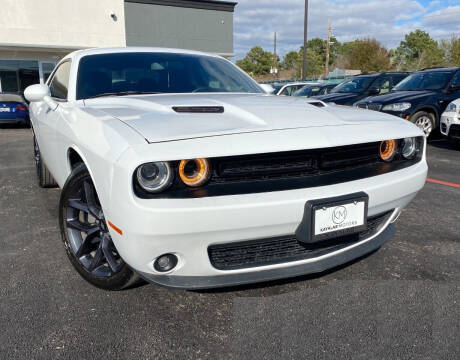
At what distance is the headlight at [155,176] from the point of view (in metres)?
1.63

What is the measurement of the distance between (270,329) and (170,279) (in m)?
0.53

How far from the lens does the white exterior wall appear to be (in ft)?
66.2

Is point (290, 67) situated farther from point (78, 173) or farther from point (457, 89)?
point (78, 173)

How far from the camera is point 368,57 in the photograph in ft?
139

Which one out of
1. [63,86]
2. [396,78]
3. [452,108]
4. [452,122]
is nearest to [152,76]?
[63,86]

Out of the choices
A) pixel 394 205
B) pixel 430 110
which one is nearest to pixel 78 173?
pixel 394 205

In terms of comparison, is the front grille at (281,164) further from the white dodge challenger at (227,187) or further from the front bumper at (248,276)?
the front bumper at (248,276)

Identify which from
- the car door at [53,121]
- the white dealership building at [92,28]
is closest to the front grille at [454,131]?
the car door at [53,121]

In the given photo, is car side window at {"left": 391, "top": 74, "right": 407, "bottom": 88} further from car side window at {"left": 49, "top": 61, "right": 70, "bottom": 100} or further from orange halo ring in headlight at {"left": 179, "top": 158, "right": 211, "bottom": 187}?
orange halo ring in headlight at {"left": 179, "top": 158, "right": 211, "bottom": 187}

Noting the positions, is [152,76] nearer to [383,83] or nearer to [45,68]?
[383,83]

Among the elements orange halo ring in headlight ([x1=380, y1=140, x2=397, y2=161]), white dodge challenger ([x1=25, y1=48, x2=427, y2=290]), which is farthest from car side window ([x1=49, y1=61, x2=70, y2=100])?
orange halo ring in headlight ([x1=380, y1=140, x2=397, y2=161])

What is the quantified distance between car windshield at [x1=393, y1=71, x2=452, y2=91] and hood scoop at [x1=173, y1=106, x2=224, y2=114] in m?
7.35

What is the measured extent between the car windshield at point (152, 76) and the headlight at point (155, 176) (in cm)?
132

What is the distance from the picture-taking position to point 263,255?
6.10ft
